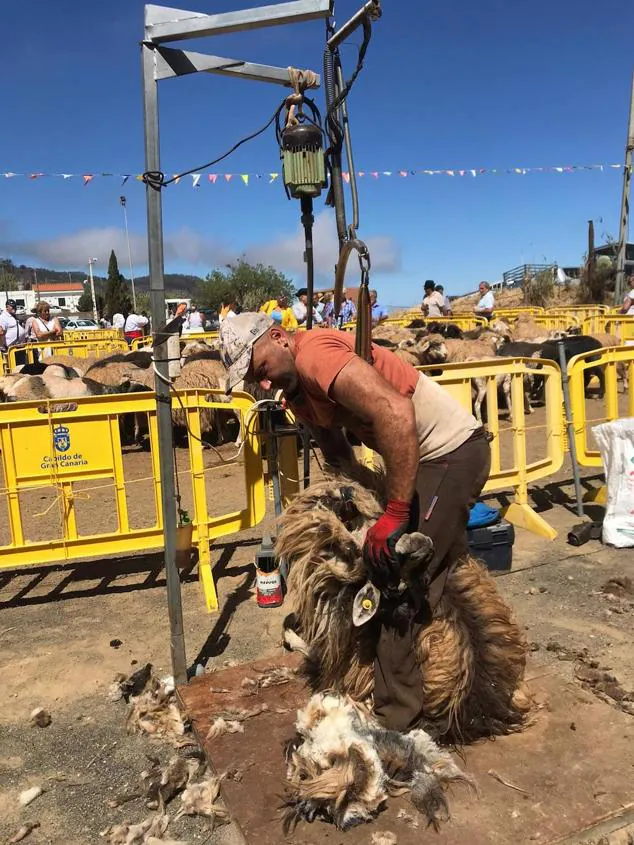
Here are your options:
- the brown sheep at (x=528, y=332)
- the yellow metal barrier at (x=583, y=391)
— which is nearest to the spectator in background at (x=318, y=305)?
the brown sheep at (x=528, y=332)

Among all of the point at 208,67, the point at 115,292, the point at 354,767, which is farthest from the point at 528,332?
the point at 115,292

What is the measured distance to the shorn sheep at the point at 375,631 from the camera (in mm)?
2672

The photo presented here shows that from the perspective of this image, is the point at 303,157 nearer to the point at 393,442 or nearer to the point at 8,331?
the point at 393,442

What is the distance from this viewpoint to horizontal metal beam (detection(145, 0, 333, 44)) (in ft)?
9.05

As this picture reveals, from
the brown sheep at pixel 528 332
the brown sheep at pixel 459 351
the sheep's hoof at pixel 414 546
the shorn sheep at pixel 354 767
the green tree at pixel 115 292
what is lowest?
the shorn sheep at pixel 354 767

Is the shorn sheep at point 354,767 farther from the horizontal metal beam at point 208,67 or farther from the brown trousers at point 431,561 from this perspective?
the horizontal metal beam at point 208,67

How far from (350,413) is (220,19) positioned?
71.7 inches

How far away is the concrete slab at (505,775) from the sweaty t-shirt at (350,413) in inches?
51.2

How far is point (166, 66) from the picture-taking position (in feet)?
9.23

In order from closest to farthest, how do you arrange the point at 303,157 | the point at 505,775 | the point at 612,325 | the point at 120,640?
1. the point at 505,775
2. the point at 303,157
3. the point at 120,640
4. the point at 612,325

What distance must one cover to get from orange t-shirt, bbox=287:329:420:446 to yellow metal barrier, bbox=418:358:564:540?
114 inches

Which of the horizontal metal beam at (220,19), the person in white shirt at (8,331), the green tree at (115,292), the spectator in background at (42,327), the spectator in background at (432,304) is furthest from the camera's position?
the green tree at (115,292)

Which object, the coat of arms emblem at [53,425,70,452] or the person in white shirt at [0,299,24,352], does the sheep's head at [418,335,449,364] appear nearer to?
the coat of arms emblem at [53,425,70,452]

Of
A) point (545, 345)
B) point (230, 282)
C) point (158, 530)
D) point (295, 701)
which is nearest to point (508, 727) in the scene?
point (295, 701)
